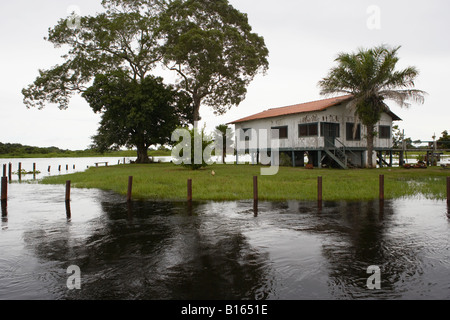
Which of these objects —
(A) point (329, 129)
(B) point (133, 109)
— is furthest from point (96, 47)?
(A) point (329, 129)

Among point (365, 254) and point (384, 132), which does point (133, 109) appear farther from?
point (365, 254)

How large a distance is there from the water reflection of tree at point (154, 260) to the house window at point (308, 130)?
21.3 meters

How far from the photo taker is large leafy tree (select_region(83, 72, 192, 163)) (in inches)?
1575

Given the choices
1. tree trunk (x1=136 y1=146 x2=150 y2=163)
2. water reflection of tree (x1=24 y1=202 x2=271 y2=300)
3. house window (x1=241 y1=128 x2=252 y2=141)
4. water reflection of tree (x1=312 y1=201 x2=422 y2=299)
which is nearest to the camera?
water reflection of tree (x1=24 y1=202 x2=271 y2=300)

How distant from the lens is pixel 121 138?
43875mm

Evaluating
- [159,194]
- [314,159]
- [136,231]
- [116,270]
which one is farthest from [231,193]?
[314,159]

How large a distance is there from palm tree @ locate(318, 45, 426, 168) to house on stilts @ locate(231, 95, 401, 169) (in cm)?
131

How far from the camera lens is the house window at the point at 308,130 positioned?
102ft

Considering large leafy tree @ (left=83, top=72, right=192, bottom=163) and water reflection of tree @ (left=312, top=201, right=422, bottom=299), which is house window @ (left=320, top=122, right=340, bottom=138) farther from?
water reflection of tree @ (left=312, top=201, right=422, bottom=299)

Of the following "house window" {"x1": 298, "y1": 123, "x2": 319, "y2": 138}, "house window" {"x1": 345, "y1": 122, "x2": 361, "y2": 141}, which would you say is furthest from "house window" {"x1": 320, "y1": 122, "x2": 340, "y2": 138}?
"house window" {"x1": 345, "y1": 122, "x2": 361, "y2": 141}

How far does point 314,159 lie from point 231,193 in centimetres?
1857

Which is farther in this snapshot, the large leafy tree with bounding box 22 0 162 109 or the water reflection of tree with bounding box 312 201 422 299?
the large leafy tree with bounding box 22 0 162 109

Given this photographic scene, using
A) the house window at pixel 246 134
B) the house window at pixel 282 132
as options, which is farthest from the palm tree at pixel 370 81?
the house window at pixel 246 134

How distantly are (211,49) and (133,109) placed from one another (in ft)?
36.8
